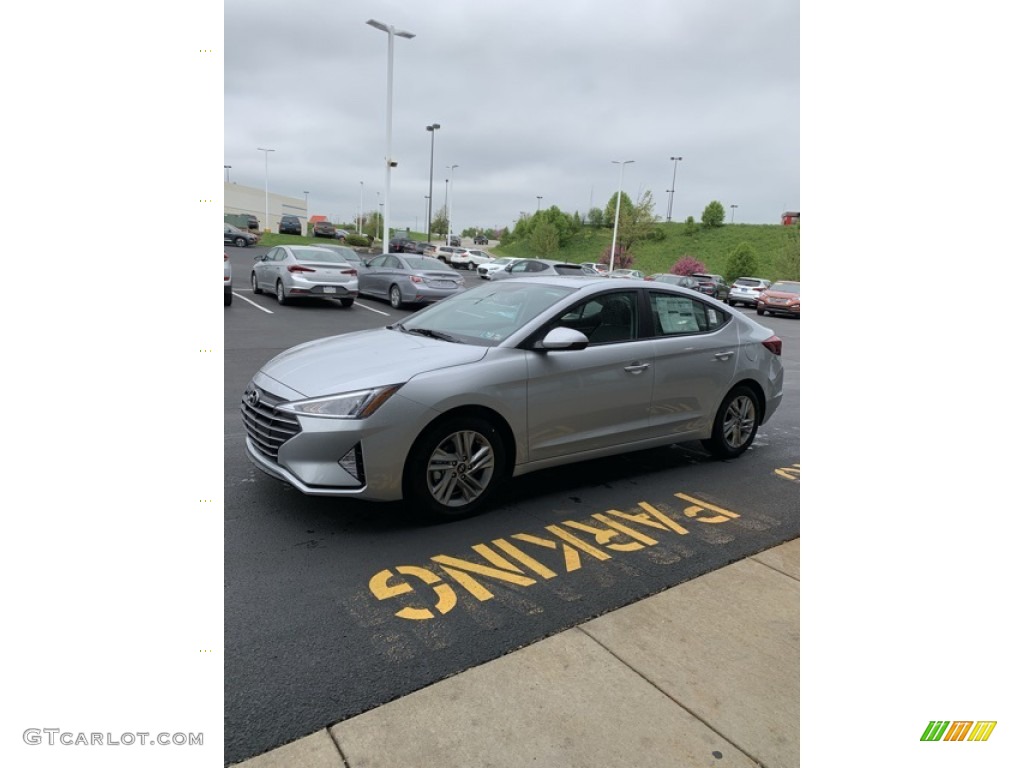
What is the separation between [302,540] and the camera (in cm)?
377

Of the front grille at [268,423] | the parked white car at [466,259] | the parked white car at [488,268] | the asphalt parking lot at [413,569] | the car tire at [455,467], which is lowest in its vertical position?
the asphalt parking lot at [413,569]

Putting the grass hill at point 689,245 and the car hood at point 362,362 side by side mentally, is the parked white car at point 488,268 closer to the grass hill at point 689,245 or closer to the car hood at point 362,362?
the grass hill at point 689,245

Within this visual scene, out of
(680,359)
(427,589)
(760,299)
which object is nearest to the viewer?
(427,589)

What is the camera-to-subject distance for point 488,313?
4891 mm

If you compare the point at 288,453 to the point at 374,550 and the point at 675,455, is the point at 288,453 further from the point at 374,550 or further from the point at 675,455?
the point at 675,455

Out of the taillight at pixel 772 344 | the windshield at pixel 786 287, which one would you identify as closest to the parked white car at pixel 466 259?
the windshield at pixel 786 287

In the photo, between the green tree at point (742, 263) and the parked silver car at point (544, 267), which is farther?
the green tree at point (742, 263)

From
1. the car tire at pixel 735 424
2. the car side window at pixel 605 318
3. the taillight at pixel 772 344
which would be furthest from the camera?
the taillight at pixel 772 344

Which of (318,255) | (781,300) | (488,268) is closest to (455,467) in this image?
(318,255)

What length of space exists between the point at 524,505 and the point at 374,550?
3.75 ft

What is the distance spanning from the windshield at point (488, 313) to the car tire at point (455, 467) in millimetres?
642

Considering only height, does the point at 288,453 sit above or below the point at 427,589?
above

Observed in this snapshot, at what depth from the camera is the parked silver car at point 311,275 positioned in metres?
16.4

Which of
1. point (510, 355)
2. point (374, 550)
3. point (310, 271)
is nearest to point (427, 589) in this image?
point (374, 550)
